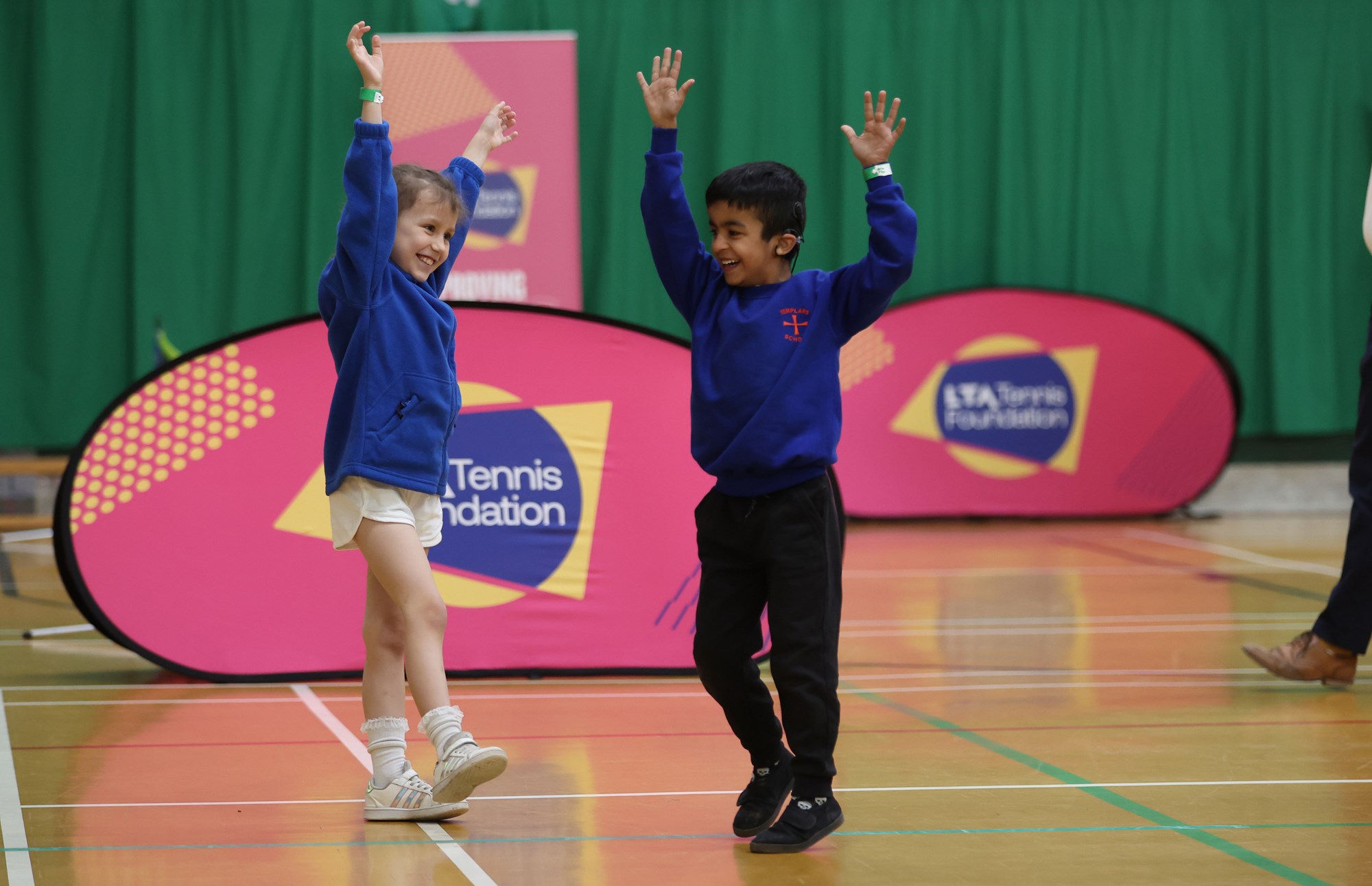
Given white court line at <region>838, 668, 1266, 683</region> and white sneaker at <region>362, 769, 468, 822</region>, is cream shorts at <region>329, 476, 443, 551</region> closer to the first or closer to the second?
white sneaker at <region>362, 769, 468, 822</region>

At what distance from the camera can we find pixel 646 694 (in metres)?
3.68

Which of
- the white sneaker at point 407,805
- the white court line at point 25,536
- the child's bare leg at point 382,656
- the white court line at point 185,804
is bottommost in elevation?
the white court line at point 25,536

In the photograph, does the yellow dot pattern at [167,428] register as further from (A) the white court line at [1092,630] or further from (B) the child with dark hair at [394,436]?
(A) the white court line at [1092,630]

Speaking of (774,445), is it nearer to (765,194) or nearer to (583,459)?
(765,194)

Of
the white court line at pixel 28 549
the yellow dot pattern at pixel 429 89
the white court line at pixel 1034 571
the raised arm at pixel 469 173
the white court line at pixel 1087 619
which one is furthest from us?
the yellow dot pattern at pixel 429 89

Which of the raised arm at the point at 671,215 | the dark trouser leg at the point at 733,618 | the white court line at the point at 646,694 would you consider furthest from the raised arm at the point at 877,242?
the white court line at the point at 646,694

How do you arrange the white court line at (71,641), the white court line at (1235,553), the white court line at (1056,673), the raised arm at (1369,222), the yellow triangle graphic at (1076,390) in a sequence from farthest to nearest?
the yellow triangle graphic at (1076,390), the white court line at (1235,553), the white court line at (71,641), the white court line at (1056,673), the raised arm at (1369,222)

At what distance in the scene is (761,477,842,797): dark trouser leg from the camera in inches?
94.0

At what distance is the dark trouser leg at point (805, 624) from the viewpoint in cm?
239

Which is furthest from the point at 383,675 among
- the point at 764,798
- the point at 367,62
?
the point at 367,62

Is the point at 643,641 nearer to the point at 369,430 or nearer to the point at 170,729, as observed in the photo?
the point at 170,729

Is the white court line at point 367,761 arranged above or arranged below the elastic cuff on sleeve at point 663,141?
below

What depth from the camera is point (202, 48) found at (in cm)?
820

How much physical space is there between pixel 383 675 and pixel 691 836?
0.62 meters
